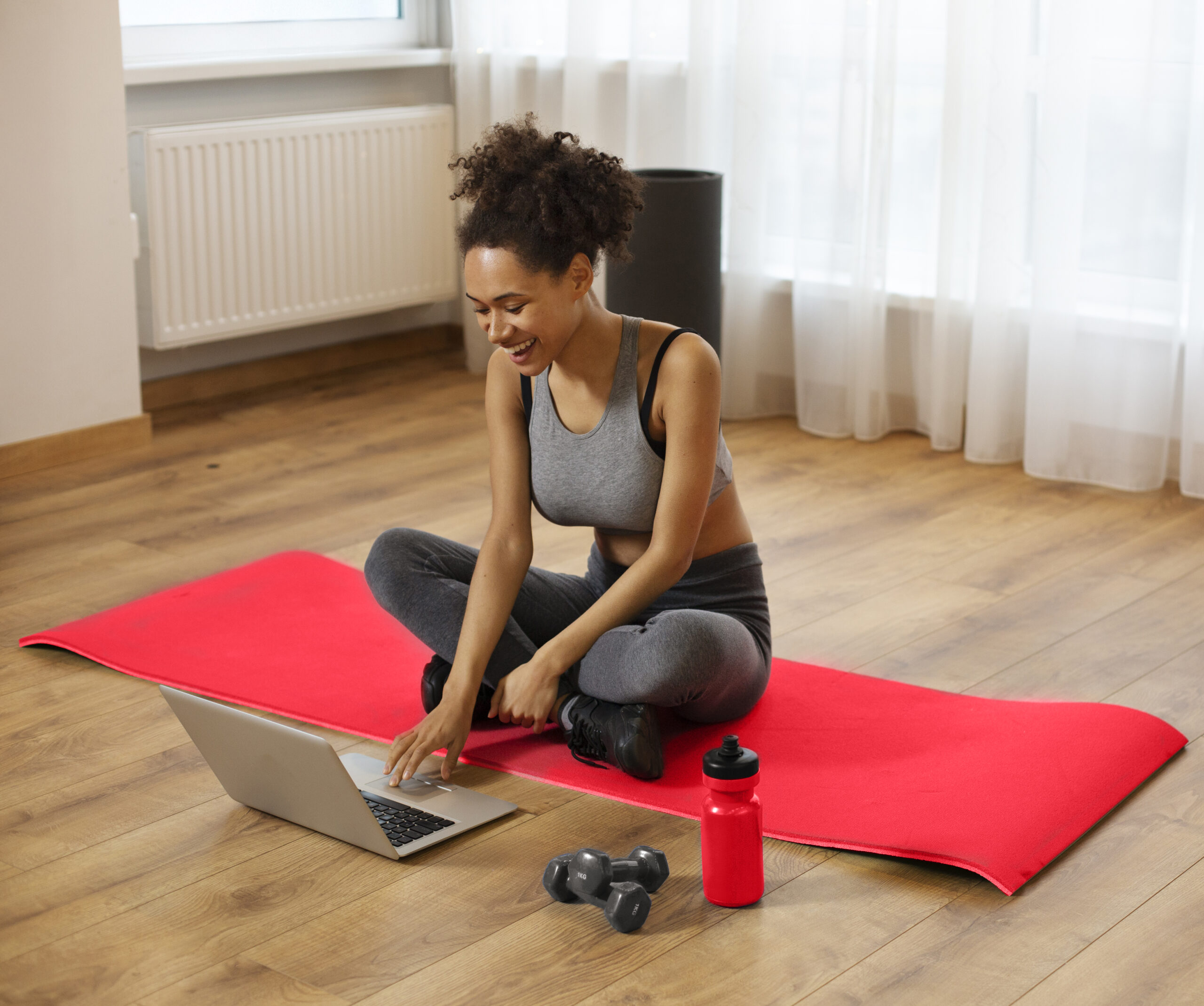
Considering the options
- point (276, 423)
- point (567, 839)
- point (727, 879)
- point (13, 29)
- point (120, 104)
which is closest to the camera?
point (727, 879)

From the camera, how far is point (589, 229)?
5.63ft

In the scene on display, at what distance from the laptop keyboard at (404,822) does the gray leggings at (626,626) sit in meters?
Answer: 0.23

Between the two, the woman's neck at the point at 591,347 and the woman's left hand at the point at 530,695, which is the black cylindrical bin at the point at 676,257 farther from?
the woman's left hand at the point at 530,695

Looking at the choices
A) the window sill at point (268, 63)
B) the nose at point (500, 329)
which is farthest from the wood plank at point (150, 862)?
the window sill at point (268, 63)

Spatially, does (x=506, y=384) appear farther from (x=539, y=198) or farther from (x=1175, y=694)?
(x=1175, y=694)

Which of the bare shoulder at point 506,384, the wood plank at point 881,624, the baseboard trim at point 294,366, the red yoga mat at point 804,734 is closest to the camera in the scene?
the red yoga mat at point 804,734

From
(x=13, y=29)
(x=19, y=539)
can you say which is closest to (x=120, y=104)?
(x=13, y=29)

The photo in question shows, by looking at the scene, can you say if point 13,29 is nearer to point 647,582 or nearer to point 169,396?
point 169,396

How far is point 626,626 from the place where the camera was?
6.07ft

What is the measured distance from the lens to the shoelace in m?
1.83

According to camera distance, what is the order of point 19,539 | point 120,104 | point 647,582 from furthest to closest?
point 120,104, point 19,539, point 647,582

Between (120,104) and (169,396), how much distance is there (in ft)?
2.62

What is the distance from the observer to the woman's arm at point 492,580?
1761mm

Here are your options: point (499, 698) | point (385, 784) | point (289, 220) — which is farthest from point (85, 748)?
point (289, 220)
